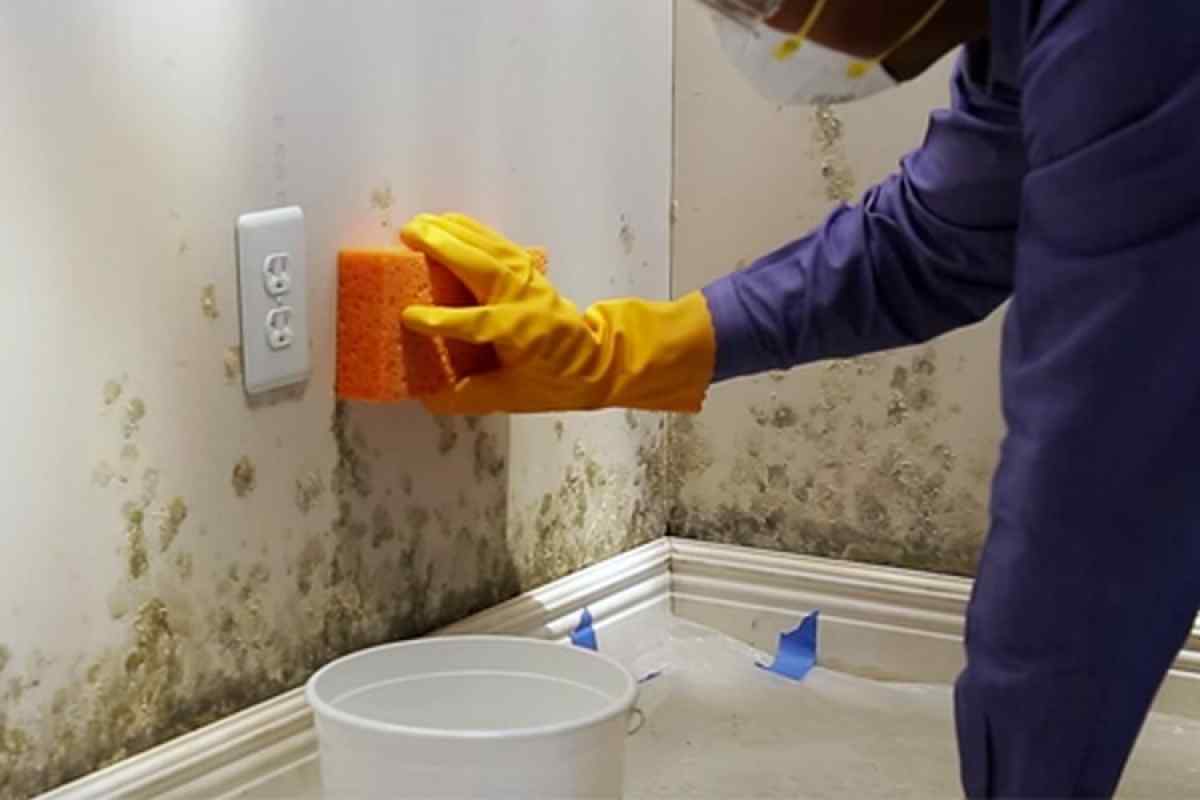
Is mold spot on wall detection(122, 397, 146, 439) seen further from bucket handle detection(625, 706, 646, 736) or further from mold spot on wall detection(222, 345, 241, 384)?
bucket handle detection(625, 706, 646, 736)

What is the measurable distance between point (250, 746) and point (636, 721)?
41 centimetres

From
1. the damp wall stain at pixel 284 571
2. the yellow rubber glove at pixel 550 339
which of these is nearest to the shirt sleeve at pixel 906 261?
the yellow rubber glove at pixel 550 339

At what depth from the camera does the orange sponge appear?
45.1 inches

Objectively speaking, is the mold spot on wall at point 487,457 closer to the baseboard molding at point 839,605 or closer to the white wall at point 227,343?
the white wall at point 227,343

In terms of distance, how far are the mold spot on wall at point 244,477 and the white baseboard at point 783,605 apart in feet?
0.86

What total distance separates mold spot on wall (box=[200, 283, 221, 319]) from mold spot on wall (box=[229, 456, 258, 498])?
0.10 m

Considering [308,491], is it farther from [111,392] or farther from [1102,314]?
[1102,314]

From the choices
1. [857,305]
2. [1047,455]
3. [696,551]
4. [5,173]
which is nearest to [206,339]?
[5,173]

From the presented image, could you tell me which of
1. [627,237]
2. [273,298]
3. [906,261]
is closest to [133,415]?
[273,298]

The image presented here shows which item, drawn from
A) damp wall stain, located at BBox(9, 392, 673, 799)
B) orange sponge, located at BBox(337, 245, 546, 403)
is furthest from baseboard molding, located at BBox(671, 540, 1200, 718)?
orange sponge, located at BBox(337, 245, 546, 403)

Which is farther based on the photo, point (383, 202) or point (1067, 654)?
point (383, 202)

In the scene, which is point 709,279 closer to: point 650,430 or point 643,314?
point 650,430

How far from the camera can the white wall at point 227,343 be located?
946 millimetres

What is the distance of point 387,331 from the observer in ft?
3.76
